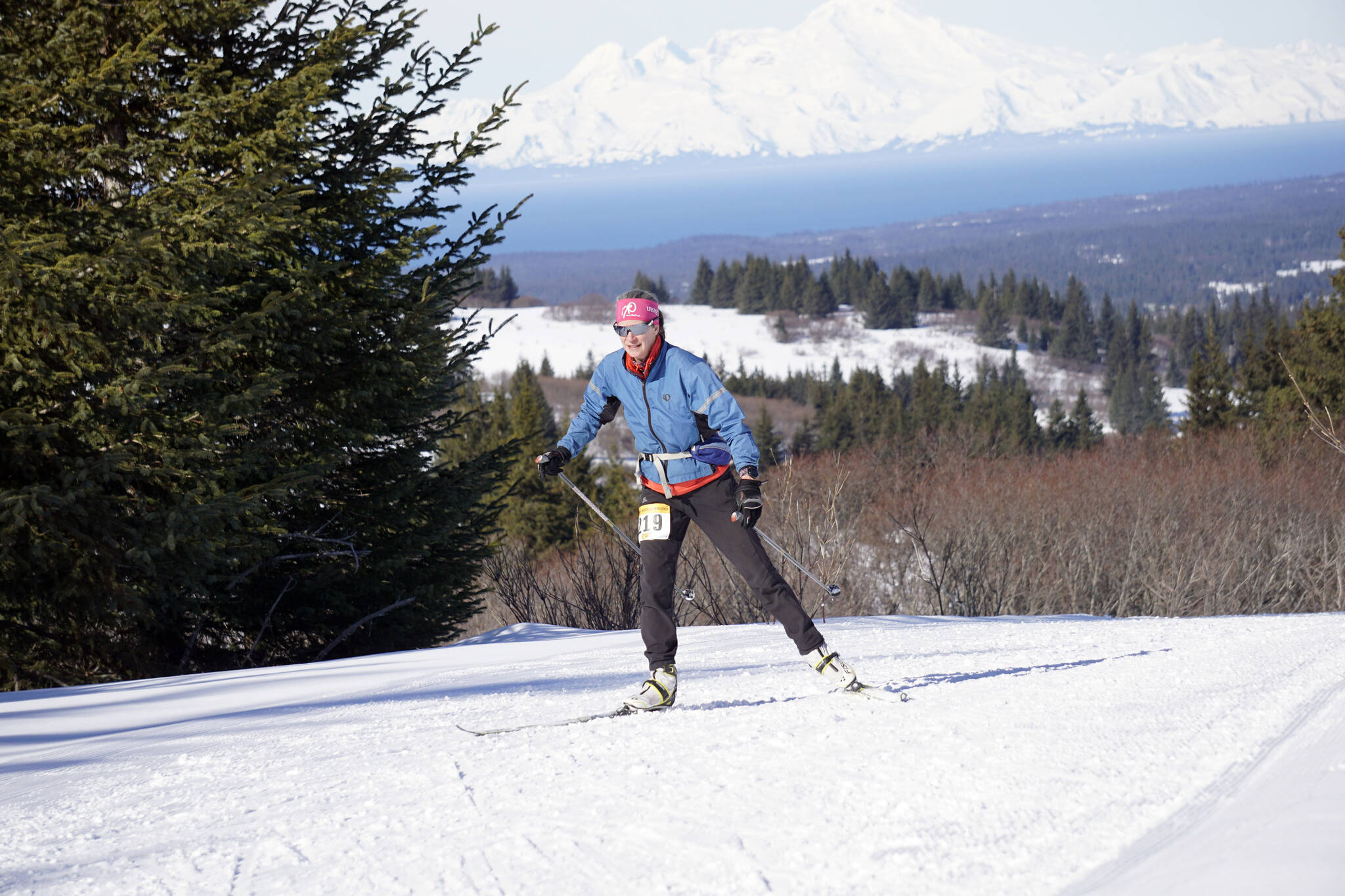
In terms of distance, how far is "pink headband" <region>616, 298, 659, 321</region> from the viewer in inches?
190

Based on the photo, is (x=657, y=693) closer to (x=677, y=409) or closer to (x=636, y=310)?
(x=677, y=409)

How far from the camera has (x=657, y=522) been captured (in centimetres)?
495

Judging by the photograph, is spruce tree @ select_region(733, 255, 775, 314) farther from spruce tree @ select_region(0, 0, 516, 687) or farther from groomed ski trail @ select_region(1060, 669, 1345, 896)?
groomed ski trail @ select_region(1060, 669, 1345, 896)

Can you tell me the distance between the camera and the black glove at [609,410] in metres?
5.20

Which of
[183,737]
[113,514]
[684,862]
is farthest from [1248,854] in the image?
[113,514]

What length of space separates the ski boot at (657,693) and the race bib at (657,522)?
68 cm

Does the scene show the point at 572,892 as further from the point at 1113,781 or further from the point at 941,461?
the point at 941,461

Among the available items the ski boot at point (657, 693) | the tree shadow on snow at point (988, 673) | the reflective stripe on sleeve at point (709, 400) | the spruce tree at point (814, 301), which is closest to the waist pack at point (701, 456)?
the reflective stripe on sleeve at point (709, 400)

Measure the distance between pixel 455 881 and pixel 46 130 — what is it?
7.57m

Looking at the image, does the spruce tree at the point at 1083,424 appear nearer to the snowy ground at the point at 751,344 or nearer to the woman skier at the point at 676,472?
the snowy ground at the point at 751,344

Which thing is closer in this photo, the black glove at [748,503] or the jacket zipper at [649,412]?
the black glove at [748,503]

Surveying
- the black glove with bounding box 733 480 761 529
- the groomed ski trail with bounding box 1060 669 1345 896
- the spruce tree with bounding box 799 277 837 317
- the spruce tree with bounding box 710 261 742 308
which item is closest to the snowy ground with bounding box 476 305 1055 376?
the spruce tree with bounding box 710 261 742 308

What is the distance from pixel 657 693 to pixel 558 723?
1.76 ft

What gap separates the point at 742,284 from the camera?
157500 mm
